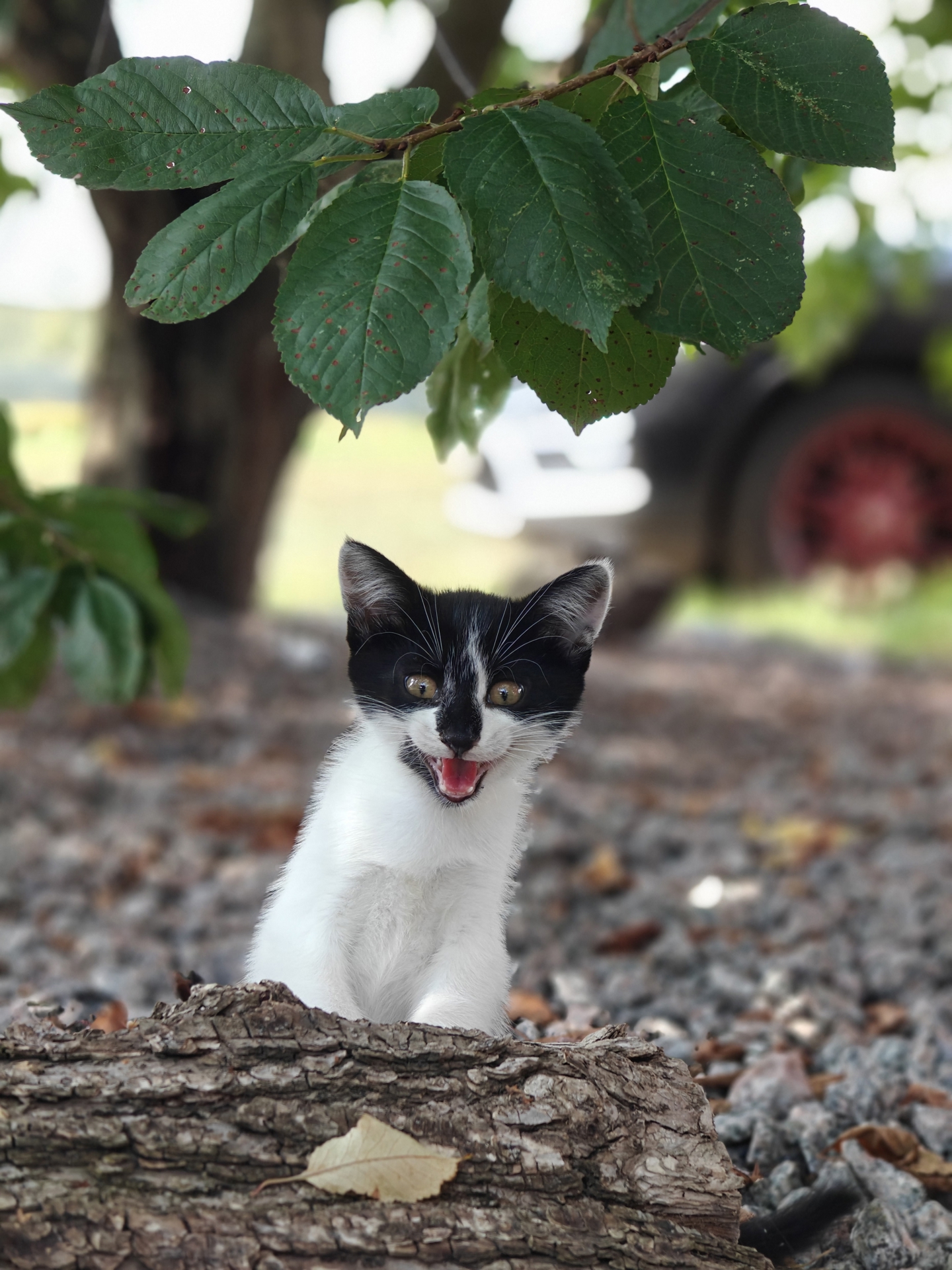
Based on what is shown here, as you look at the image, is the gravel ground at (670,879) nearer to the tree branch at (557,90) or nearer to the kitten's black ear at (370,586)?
the kitten's black ear at (370,586)

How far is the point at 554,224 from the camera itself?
126 cm

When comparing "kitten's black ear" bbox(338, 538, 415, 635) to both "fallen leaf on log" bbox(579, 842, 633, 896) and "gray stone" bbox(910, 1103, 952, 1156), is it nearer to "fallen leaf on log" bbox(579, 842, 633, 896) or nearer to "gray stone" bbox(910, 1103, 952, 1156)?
"gray stone" bbox(910, 1103, 952, 1156)

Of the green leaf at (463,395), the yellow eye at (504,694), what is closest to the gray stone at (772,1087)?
the yellow eye at (504,694)

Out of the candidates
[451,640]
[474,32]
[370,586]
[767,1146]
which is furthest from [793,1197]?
[474,32]

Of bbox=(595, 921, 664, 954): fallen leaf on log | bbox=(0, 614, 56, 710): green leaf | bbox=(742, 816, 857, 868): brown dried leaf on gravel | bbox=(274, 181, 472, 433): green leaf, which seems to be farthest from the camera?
bbox=(742, 816, 857, 868): brown dried leaf on gravel

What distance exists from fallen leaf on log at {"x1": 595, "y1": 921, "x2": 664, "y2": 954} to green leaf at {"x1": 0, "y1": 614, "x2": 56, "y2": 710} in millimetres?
1635

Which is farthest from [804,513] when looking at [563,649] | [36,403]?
[563,649]

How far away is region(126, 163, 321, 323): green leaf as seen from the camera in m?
1.29

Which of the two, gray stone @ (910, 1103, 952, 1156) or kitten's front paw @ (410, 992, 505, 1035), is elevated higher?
kitten's front paw @ (410, 992, 505, 1035)

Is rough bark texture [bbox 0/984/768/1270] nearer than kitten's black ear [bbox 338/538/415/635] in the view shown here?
Yes

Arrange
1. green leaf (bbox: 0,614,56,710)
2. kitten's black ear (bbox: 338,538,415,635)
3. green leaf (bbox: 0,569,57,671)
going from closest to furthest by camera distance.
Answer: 1. kitten's black ear (bbox: 338,538,415,635)
2. green leaf (bbox: 0,569,57,671)
3. green leaf (bbox: 0,614,56,710)

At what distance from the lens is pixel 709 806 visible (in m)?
4.72

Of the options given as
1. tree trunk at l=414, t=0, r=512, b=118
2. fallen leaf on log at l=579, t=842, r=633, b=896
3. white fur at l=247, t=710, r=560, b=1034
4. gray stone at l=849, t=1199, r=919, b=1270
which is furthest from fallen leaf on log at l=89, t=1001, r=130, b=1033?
tree trunk at l=414, t=0, r=512, b=118

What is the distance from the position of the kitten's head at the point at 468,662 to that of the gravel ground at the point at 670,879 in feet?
1.35
